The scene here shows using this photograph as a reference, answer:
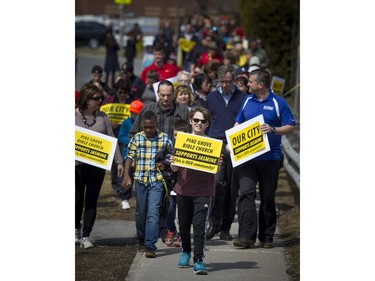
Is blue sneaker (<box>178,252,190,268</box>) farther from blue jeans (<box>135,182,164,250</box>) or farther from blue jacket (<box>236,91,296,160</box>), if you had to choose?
blue jacket (<box>236,91,296,160</box>)

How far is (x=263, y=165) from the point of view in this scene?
1116cm

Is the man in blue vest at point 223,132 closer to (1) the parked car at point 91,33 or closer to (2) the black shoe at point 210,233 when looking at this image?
(2) the black shoe at point 210,233

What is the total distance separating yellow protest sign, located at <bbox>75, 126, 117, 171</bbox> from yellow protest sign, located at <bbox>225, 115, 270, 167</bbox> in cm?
111

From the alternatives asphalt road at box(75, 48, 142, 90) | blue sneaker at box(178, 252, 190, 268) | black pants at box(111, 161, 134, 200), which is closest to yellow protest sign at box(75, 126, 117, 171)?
blue sneaker at box(178, 252, 190, 268)

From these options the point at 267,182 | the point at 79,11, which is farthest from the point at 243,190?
the point at 79,11

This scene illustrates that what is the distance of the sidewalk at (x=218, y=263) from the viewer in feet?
32.3

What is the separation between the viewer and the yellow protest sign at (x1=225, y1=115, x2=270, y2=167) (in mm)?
10477

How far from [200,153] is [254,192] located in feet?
5.05

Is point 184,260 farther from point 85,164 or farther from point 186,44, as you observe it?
Answer: point 186,44

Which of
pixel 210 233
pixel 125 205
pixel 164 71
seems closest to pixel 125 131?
pixel 125 205

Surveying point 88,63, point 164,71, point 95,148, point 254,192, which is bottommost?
point 254,192

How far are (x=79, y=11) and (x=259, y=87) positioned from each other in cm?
5797

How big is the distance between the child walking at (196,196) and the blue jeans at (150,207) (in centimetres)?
56

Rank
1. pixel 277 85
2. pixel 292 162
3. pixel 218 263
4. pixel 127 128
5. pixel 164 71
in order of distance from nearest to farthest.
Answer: pixel 218 263 < pixel 127 128 < pixel 292 162 < pixel 164 71 < pixel 277 85
